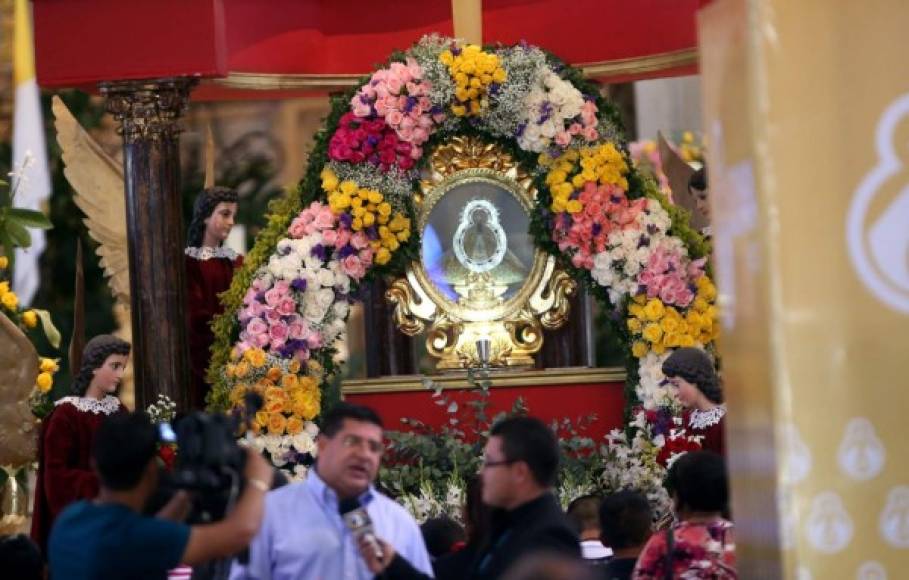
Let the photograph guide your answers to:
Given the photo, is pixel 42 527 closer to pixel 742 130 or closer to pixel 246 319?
pixel 246 319

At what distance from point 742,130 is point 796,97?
0.15 metres

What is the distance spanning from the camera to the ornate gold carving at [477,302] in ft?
38.6

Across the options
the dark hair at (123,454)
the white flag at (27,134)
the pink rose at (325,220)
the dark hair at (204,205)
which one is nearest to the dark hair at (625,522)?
the dark hair at (123,454)

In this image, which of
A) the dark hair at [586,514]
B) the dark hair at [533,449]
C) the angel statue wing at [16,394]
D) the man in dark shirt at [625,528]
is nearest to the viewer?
the dark hair at [533,449]

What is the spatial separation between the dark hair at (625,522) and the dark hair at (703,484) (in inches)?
34.0

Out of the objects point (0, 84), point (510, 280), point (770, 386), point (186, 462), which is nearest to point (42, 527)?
point (510, 280)

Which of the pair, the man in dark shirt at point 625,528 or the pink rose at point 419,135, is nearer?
the man in dark shirt at point 625,528

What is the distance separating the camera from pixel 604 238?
1118 cm

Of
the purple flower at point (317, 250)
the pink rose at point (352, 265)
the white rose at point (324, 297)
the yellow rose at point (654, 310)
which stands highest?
the purple flower at point (317, 250)

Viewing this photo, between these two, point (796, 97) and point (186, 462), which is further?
point (186, 462)

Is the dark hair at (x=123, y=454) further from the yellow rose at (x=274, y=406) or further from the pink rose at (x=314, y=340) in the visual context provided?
the pink rose at (x=314, y=340)

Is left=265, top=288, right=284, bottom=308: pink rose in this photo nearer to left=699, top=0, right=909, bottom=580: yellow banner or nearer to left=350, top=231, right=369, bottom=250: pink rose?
left=350, top=231, right=369, bottom=250: pink rose

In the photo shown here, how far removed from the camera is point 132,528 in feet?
18.3

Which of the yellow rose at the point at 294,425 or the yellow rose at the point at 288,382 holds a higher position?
the yellow rose at the point at 288,382
